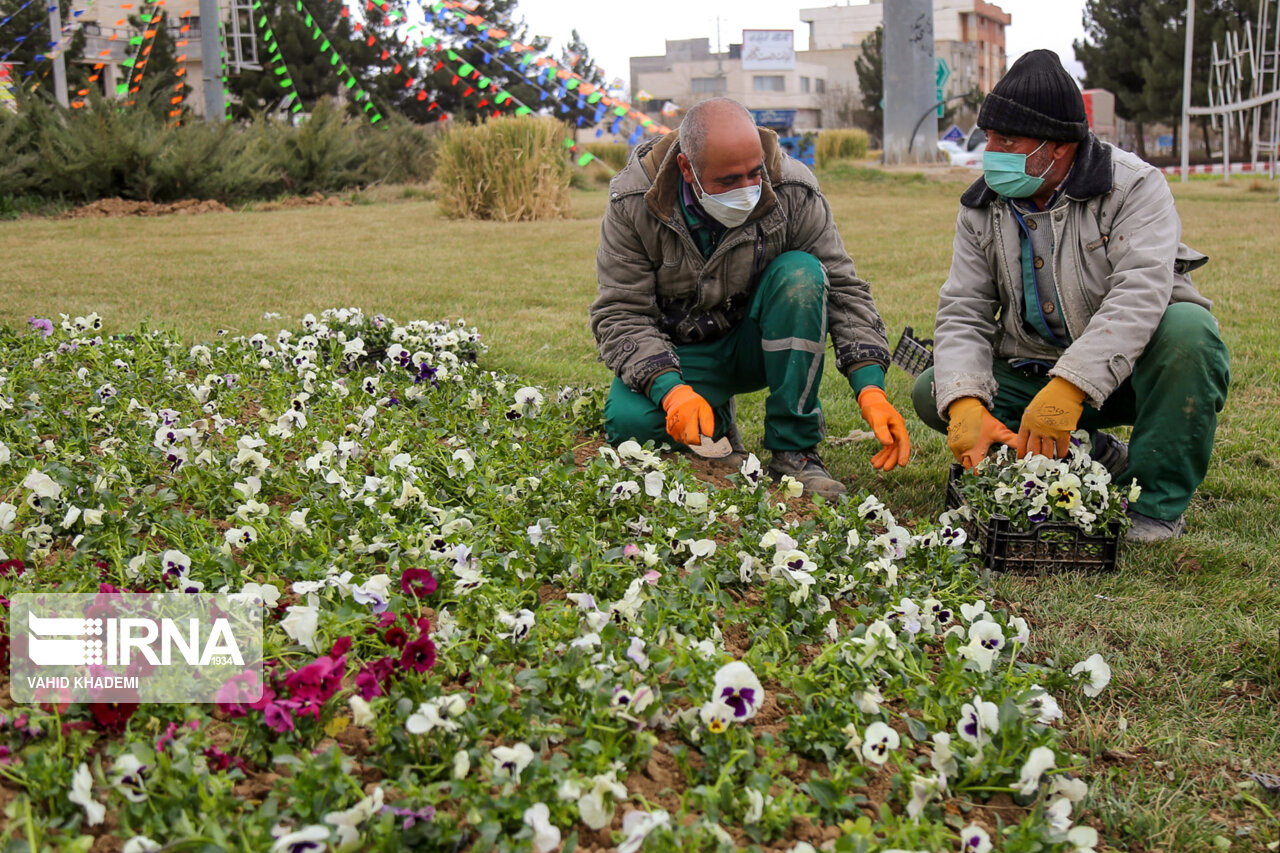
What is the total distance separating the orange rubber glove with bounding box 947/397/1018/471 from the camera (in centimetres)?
305

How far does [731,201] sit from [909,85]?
Answer: 20.3m

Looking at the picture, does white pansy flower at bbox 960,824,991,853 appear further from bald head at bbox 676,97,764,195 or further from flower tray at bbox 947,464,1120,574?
bald head at bbox 676,97,764,195

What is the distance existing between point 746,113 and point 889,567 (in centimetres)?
142

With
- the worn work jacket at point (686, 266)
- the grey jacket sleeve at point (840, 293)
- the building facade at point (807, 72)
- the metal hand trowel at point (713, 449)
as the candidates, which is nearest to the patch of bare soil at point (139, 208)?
the metal hand trowel at point (713, 449)

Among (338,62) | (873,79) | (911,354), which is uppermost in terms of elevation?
(873,79)

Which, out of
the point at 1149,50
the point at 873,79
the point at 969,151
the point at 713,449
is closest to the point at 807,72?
the point at 873,79

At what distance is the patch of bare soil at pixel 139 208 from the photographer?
14406 mm

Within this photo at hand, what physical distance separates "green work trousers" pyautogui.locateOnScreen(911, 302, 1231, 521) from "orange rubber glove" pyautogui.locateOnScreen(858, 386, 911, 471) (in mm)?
625

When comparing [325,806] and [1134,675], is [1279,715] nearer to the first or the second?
[1134,675]

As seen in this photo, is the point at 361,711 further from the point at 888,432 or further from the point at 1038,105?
the point at 1038,105

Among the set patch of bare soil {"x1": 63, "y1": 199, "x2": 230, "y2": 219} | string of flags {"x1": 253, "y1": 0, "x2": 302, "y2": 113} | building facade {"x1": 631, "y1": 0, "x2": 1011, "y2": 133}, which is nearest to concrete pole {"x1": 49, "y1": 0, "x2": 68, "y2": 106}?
patch of bare soil {"x1": 63, "y1": 199, "x2": 230, "y2": 219}

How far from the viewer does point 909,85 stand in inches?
862

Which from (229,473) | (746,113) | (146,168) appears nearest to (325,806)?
(229,473)

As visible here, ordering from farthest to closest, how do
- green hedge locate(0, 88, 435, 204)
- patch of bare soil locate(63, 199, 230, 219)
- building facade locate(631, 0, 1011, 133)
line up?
building facade locate(631, 0, 1011, 133) < green hedge locate(0, 88, 435, 204) < patch of bare soil locate(63, 199, 230, 219)
